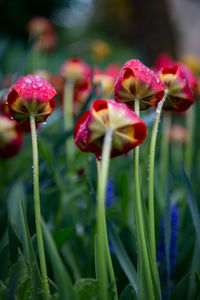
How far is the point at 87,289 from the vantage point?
32 cm

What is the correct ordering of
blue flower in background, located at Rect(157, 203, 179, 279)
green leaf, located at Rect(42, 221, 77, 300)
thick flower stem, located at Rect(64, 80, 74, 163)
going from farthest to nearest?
thick flower stem, located at Rect(64, 80, 74, 163)
blue flower in background, located at Rect(157, 203, 179, 279)
green leaf, located at Rect(42, 221, 77, 300)

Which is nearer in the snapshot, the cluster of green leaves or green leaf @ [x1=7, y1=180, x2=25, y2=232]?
the cluster of green leaves

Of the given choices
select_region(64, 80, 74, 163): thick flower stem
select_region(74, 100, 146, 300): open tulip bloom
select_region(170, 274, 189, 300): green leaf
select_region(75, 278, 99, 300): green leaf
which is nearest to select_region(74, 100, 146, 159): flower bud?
select_region(74, 100, 146, 300): open tulip bloom

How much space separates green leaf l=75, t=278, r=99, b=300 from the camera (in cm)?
31

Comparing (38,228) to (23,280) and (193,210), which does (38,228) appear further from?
(193,210)

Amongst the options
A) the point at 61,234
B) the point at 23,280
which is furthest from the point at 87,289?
the point at 61,234

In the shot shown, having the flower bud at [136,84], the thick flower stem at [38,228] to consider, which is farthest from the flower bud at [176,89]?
the thick flower stem at [38,228]

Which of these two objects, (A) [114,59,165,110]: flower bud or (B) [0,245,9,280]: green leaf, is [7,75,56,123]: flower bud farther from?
(B) [0,245,9,280]: green leaf

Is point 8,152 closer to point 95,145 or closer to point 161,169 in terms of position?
point 161,169

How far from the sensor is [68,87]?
86cm

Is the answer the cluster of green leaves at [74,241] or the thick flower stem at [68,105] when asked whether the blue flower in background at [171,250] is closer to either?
the cluster of green leaves at [74,241]

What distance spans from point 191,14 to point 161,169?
294 centimetres

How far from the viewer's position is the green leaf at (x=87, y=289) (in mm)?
314

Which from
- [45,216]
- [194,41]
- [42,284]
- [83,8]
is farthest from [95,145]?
[83,8]
